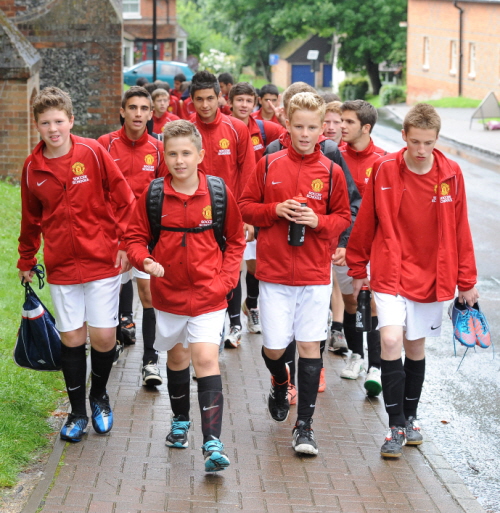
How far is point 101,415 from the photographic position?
612cm

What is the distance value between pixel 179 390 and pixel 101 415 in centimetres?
62

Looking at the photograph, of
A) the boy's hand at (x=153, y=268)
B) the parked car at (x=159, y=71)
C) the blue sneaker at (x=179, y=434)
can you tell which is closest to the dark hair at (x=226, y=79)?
the blue sneaker at (x=179, y=434)

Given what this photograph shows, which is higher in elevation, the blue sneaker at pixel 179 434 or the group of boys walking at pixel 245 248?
the group of boys walking at pixel 245 248

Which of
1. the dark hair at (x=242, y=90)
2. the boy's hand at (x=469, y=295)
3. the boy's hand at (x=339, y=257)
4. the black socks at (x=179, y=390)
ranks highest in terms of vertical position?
the dark hair at (x=242, y=90)

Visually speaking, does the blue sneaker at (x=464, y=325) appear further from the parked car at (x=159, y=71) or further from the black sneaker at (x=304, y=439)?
the parked car at (x=159, y=71)

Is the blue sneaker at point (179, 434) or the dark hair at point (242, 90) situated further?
the dark hair at point (242, 90)

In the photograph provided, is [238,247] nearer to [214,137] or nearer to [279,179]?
[279,179]

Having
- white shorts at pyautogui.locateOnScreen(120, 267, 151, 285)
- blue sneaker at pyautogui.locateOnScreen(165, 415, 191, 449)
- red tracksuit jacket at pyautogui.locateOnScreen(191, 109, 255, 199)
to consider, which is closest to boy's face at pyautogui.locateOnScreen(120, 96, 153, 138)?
red tracksuit jacket at pyautogui.locateOnScreen(191, 109, 255, 199)

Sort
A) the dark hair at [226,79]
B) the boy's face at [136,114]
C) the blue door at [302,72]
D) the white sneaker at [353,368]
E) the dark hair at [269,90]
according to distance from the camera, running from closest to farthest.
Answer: the boy's face at [136,114] → the white sneaker at [353,368] → the dark hair at [269,90] → the dark hair at [226,79] → the blue door at [302,72]

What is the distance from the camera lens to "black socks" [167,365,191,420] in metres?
5.84

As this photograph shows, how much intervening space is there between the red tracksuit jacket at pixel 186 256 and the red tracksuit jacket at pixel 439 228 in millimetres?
922

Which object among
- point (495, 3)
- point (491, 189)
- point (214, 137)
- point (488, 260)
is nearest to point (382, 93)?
point (495, 3)

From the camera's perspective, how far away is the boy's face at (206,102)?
26.2 ft

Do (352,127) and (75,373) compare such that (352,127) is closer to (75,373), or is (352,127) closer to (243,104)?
(243,104)
